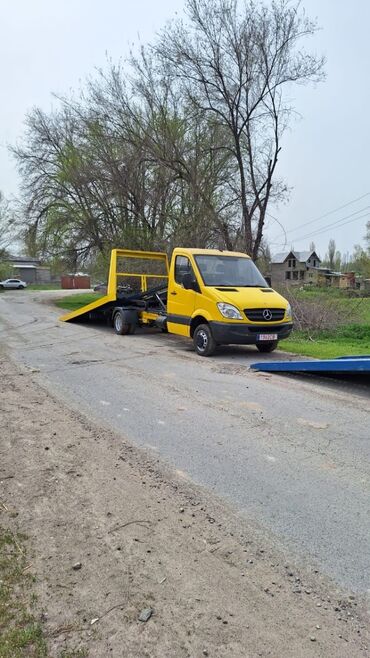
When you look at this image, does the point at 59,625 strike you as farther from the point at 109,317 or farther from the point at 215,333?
the point at 109,317

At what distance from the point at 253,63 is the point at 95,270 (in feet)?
46.9

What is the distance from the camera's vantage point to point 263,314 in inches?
407

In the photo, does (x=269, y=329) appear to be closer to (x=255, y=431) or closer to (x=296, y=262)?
(x=255, y=431)

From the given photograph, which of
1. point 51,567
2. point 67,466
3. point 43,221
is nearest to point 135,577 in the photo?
point 51,567

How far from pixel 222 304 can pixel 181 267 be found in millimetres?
2052

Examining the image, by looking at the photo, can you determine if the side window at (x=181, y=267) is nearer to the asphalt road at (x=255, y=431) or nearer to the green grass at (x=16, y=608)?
the asphalt road at (x=255, y=431)

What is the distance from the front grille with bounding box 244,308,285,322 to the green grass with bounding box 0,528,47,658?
7.57m

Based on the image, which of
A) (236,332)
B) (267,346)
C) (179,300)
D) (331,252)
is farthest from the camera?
(331,252)

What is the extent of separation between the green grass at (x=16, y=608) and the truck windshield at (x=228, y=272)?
8.39 m

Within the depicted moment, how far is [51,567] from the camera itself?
9.57 ft

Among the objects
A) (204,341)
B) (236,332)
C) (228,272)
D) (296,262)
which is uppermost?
(296,262)

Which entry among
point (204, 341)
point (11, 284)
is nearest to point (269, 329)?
point (204, 341)

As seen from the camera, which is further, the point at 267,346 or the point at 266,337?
the point at 267,346

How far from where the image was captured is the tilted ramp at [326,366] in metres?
7.16
